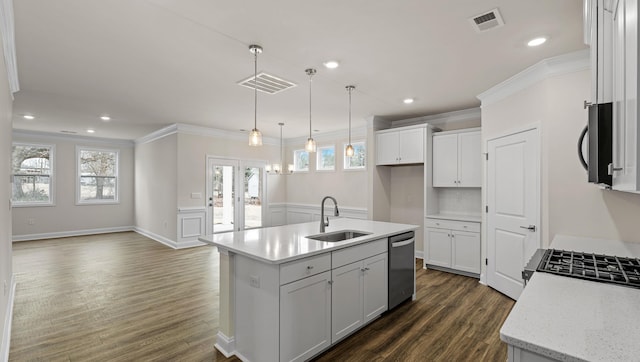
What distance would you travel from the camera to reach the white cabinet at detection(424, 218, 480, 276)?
4632 millimetres

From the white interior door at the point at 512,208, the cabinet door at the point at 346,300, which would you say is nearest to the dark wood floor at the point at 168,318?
the cabinet door at the point at 346,300

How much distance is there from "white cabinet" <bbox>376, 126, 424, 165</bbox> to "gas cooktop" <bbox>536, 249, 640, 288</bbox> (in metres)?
3.36

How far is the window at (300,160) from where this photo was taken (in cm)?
827

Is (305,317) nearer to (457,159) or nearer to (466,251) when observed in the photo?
(466,251)

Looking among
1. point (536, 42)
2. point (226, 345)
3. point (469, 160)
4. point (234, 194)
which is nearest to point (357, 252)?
point (226, 345)

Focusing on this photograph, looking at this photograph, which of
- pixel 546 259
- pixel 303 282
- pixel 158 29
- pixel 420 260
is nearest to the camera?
pixel 546 259

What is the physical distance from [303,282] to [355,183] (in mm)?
4759

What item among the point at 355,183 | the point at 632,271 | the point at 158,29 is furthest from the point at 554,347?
the point at 355,183

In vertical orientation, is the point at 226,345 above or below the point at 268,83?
below

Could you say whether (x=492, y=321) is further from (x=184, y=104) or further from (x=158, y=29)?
(x=184, y=104)

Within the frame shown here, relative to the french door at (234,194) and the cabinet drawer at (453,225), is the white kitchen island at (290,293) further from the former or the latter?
the french door at (234,194)

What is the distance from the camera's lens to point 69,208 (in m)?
8.14

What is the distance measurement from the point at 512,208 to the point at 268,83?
3485mm

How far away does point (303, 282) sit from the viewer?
2.34 meters
